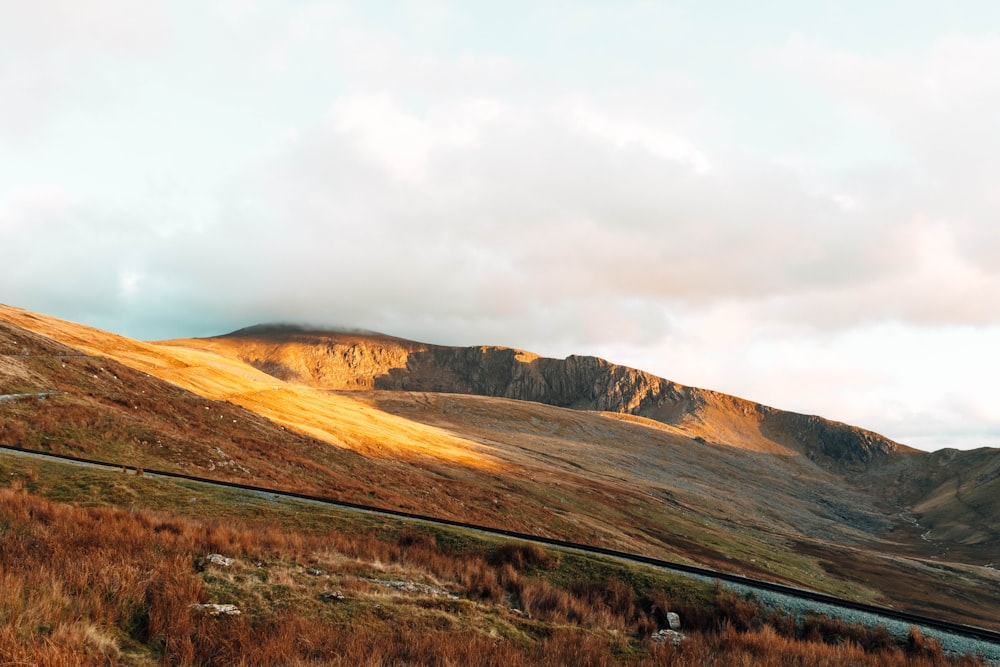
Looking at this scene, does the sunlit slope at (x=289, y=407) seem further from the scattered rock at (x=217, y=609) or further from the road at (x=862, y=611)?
the scattered rock at (x=217, y=609)

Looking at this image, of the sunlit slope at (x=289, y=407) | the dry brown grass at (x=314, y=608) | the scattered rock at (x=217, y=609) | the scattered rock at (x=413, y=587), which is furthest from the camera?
the sunlit slope at (x=289, y=407)

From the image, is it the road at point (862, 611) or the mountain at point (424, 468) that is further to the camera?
the mountain at point (424, 468)

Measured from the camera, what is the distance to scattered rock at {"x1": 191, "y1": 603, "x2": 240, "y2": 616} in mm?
8789

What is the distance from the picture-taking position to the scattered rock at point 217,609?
8.79 metres

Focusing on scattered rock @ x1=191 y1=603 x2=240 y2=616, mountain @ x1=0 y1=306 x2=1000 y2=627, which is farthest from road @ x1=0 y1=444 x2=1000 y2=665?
mountain @ x1=0 y1=306 x2=1000 y2=627

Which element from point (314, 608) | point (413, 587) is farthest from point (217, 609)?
point (413, 587)

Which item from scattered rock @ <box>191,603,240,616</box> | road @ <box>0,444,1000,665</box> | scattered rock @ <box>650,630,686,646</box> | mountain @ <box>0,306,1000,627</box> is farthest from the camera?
mountain @ <box>0,306,1000,627</box>

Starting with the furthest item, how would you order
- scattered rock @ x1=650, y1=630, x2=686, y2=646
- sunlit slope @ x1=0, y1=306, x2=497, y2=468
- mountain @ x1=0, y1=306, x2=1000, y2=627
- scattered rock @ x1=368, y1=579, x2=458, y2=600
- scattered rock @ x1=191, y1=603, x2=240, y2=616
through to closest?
sunlit slope @ x1=0, y1=306, x2=497, y2=468 → mountain @ x1=0, y1=306, x2=1000, y2=627 → scattered rock @ x1=368, y1=579, x2=458, y2=600 → scattered rock @ x1=650, y1=630, x2=686, y2=646 → scattered rock @ x1=191, y1=603, x2=240, y2=616

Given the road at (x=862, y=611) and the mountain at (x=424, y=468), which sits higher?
the road at (x=862, y=611)

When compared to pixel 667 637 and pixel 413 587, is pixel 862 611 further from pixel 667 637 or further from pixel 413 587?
pixel 413 587

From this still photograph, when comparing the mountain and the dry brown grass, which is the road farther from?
the mountain

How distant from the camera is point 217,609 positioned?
894cm

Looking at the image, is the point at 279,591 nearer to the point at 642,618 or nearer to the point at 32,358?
the point at 642,618

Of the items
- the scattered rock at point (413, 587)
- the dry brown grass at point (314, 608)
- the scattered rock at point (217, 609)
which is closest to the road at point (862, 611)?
the dry brown grass at point (314, 608)
